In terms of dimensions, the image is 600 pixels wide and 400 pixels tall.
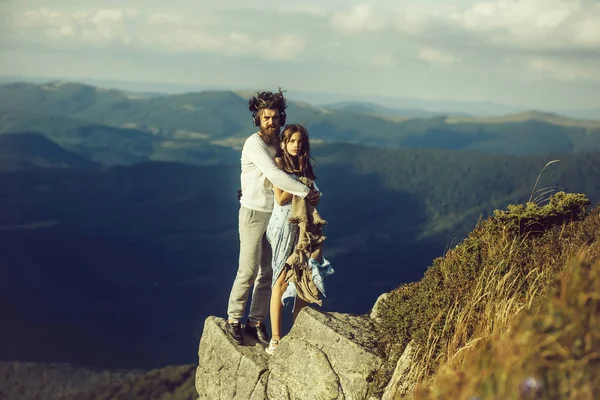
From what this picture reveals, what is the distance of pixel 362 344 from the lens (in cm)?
687

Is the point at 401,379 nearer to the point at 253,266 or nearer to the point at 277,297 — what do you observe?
the point at 277,297

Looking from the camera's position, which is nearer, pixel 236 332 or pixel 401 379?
pixel 401 379

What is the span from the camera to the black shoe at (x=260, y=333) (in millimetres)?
8273

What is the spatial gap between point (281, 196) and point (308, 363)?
1906 mm

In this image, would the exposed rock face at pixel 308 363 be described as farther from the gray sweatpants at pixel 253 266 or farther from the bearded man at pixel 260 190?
the bearded man at pixel 260 190

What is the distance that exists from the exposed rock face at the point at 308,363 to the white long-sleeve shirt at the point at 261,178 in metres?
1.43

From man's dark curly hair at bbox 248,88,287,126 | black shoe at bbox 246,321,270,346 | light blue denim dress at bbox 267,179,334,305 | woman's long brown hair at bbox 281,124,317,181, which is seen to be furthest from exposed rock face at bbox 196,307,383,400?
man's dark curly hair at bbox 248,88,287,126

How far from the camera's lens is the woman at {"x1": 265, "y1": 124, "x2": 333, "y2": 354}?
23.4 ft

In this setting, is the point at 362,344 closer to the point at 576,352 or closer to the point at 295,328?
the point at 295,328

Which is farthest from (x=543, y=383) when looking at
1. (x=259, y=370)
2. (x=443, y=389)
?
(x=259, y=370)

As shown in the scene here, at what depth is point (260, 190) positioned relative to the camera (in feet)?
24.6

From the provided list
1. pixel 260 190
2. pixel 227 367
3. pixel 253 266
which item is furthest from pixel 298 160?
pixel 227 367

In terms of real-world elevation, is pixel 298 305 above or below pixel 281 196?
below

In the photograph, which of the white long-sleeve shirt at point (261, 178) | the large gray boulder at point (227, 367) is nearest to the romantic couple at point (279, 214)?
the white long-sleeve shirt at point (261, 178)
